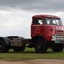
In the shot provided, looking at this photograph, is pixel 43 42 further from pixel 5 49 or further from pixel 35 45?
pixel 5 49

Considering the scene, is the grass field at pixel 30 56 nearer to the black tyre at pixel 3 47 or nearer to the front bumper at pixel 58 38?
the front bumper at pixel 58 38

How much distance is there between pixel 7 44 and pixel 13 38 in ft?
3.17

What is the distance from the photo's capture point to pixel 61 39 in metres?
29.0

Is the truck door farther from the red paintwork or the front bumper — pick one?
the front bumper

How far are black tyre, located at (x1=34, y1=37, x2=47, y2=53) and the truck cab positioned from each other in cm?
16

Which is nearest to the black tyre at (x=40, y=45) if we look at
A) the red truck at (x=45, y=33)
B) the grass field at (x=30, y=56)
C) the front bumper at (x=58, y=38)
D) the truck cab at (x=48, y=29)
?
the red truck at (x=45, y=33)

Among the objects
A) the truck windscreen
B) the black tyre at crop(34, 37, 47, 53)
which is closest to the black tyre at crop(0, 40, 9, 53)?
the black tyre at crop(34, 37, 47, 53)

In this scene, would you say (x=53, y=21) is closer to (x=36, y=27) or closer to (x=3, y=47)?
(x=36, y=27)

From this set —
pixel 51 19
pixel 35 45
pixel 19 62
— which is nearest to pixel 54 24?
pixel 51 19

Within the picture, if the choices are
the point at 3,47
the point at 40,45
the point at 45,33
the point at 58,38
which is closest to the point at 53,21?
the point at 45,33

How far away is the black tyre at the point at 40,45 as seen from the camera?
29.3 meters

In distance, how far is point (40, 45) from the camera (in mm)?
29562

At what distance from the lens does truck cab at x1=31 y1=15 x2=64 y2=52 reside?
29.1m

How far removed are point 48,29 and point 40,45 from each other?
1429mm
